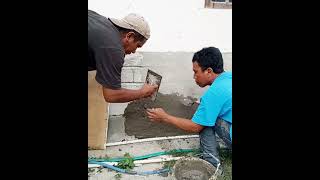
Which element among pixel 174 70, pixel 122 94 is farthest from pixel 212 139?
pixel 174 70

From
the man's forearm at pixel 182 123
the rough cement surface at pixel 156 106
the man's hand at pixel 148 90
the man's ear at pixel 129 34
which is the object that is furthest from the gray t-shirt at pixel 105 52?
the rough cement surface at pixel 156 106

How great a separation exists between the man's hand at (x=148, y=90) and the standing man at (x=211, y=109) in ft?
0.92

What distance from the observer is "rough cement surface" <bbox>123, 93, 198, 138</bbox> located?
3887mm

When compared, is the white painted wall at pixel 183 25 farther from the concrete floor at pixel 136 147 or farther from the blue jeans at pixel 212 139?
the blue jeans at pixel 212 139

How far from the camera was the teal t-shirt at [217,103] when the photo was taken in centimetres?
313

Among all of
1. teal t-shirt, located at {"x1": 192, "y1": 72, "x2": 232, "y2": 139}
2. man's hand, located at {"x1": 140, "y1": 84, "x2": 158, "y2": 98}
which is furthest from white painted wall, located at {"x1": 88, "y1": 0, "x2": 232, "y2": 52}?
teal t-shirt, located at {"x1": 192, "y1": 72, "x2": 232, "y2": 139}

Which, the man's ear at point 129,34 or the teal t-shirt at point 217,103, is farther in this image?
the man's ear at point 129,34

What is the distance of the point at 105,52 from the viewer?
308cm
